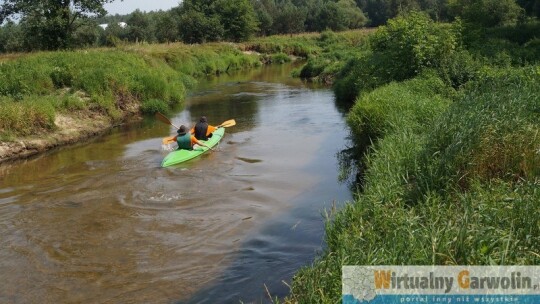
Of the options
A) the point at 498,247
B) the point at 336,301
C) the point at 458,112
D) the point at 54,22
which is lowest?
the point at 336,301

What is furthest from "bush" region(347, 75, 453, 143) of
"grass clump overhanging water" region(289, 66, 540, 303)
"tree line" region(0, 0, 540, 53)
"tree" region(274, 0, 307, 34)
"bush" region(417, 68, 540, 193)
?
"tree" region(274, 0, 307, 34)

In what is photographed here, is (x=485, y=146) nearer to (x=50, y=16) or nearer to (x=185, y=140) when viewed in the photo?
(x=185, y=140)

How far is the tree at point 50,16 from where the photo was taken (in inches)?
1059

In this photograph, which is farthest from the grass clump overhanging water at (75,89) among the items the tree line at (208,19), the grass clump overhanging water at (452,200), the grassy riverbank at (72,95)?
the grass clump overhanging water at (452,200)

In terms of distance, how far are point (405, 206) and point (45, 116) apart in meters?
11.2

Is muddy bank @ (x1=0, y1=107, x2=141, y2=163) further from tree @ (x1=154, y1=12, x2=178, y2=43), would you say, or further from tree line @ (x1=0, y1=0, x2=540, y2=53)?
tree @ (x1=154, y1=12, x2=178, y2=43)

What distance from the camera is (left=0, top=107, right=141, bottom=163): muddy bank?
1266 cm

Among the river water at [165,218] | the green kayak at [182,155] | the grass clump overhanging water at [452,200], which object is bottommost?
the river water at [165,218]

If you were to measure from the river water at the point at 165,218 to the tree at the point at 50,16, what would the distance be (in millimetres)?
15609

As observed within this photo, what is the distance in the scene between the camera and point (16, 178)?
11086 mm

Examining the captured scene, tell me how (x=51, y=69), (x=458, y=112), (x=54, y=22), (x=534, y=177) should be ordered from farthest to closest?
(x=54, y=22) → (x=51, y=69) → (x=458, y=112) → (x=534, y=177)

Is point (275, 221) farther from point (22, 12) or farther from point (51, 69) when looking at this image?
point (22, 12)

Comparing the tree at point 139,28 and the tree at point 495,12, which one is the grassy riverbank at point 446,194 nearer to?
the tree at point 495,12

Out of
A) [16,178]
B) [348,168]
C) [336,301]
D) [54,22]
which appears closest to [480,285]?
[336,301]
